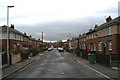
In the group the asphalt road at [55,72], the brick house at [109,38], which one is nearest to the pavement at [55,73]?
the asphalt road at [55,72]

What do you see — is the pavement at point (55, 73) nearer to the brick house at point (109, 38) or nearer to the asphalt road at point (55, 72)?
the asphalt road at point (55, 72)

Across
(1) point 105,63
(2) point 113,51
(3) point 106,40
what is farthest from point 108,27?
(1) point 105,63

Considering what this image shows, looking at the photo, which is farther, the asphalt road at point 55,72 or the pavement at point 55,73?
the asphalt road at point 55,72

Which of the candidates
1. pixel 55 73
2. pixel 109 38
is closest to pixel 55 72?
pixel 55 73

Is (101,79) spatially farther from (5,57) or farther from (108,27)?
(108,27)

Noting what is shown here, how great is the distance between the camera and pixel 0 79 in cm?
1064

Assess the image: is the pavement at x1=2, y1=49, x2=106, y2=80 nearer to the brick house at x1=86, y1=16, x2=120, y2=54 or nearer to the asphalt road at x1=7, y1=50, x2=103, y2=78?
the asphalt road at x1=7, y1=50, x2=103, y2=78

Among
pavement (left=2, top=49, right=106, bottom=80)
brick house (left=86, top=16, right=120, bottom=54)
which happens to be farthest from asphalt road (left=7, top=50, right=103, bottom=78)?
brick house (left=86, top=16, right=120, bottom=54)

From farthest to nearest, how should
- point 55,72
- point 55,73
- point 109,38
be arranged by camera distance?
point 109,38
point 55,72
point 55,73

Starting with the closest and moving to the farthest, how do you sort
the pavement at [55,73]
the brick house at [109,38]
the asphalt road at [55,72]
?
the pavement at [55,73] → the asphalt road at [55,72] → the brick house at [109,38]

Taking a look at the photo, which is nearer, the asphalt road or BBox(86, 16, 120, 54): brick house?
the asphalt road

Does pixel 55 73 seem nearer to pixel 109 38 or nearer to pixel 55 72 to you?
pixel 55 72

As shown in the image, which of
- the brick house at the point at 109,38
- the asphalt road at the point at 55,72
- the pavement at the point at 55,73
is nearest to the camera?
the pavement at the point at 55,73

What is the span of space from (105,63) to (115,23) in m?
10.7
